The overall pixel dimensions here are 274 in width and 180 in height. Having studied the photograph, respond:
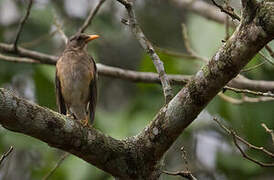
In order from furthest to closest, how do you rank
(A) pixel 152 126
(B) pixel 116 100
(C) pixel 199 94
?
(B) pixel 116 100 < (A) pixel 152 126 < (C) pixel 199 94

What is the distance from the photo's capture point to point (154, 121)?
3.31 m

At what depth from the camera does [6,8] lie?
8.16m

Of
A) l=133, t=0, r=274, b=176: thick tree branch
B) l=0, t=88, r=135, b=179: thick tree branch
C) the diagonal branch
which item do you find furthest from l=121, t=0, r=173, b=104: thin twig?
the diagonal branch

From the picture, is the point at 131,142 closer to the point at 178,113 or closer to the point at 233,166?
the point at 178,113

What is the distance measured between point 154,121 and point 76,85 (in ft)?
7.07

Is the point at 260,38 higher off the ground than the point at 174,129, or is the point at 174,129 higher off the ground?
the point at 260,38

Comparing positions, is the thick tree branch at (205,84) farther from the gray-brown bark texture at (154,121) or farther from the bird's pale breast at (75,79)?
the bird's pale breast at (75,79)

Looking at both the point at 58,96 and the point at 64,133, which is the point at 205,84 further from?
the point at 58,96

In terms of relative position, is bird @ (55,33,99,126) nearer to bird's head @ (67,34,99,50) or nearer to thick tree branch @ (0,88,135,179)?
bird's head @ (67,34,99,50)

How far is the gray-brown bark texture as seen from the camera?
9.25ft

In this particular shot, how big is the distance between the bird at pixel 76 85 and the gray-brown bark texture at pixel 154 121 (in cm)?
186

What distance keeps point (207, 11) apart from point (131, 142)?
380 cm

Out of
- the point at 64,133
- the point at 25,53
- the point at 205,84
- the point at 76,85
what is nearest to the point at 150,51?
the point at 205,84

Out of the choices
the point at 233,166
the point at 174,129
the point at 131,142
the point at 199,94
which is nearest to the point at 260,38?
the point at 199,94
